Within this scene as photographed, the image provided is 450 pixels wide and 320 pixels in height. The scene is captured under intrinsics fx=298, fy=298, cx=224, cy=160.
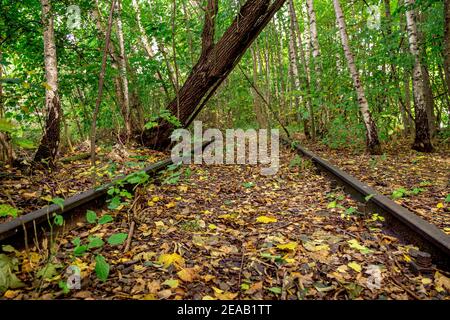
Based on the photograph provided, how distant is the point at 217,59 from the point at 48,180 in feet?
14.2

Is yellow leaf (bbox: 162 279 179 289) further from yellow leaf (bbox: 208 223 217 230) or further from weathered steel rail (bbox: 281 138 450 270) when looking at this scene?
weathered steel rail (bbox: 281 138 450 270)

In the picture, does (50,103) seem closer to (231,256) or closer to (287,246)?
(231,256)

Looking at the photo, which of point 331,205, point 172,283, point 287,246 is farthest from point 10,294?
point 331,205

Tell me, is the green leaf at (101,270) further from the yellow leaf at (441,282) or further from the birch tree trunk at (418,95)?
the birch tree trunk at (418,95)

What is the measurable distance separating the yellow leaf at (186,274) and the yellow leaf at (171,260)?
14 centimetres

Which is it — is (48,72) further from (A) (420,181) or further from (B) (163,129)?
(A) (420,181)

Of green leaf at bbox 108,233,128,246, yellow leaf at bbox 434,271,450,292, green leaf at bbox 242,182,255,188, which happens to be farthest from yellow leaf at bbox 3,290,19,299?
green leaf at bbox 242,182,255,188

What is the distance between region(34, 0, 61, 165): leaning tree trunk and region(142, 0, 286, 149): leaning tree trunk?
Result: 256 centimetres

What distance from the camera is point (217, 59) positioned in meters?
6.72

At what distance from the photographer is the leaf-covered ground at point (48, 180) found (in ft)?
10.4

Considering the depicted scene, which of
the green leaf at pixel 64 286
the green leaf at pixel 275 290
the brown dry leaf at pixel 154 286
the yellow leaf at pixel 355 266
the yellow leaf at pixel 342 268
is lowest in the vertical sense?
the green leaf at pixel 275 290

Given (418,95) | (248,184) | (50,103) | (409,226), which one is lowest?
(409,226)

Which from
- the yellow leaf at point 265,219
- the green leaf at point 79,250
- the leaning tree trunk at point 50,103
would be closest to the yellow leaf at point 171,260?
the green leaf at point 79,250

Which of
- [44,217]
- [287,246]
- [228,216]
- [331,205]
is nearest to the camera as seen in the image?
[44,217]
